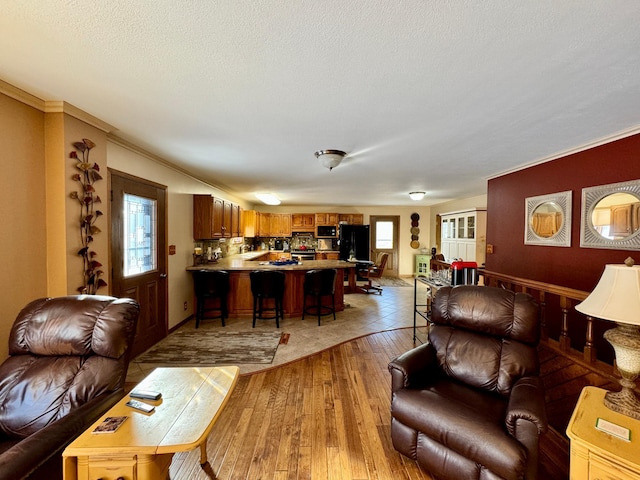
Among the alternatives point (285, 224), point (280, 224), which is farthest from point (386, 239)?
point (280, 224)

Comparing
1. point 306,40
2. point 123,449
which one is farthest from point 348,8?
point 123,449

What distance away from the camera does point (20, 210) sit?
2033 millimetres

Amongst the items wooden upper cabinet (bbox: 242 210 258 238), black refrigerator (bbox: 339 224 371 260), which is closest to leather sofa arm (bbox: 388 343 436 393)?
wooden upper cabinet (bbox: 242 210 258 238)

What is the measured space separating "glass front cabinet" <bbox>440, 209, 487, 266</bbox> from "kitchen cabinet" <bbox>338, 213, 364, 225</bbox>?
249 cm

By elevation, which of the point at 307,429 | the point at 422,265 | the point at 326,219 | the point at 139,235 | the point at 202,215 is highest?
the point at 326,219

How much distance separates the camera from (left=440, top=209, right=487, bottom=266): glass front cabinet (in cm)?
584

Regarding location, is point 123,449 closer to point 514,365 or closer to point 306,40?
point 306,40

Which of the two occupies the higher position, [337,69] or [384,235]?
[337,69]

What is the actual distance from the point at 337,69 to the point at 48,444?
2343 millimetres

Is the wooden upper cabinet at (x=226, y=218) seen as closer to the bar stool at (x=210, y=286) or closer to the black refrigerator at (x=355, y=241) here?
the bar stool at (x=210, y=286)

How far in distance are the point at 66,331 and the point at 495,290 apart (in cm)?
292

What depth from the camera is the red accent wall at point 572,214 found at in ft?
9.01

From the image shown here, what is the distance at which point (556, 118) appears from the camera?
7.66 feet

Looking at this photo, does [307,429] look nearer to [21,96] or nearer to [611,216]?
[21,96]
